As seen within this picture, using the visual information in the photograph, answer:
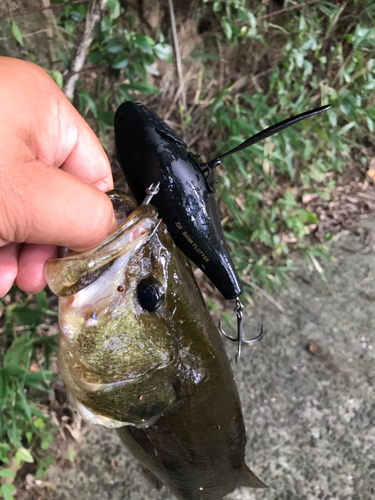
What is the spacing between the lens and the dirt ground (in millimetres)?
2340

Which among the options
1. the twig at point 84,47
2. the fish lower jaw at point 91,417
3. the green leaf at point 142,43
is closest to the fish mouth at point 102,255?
the fish lower jaw at point 91,417

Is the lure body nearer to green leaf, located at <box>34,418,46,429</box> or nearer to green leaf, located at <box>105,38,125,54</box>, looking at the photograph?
green leaf, located at <box>105,38,125,54</box>

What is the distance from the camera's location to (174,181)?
1.11m

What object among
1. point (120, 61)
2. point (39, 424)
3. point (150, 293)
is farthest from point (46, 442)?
point (120, 61)

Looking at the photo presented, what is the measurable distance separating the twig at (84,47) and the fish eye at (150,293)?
1.44 meters

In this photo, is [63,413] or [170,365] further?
[63,413]

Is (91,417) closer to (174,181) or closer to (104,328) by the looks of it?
(104,328)

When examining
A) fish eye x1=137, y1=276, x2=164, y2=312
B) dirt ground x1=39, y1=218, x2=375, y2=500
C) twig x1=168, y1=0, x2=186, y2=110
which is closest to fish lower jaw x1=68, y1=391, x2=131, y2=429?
fish eye x1=137, y1=276, x2=164, y2=312

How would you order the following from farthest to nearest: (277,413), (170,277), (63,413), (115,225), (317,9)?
(317,9), (277,413), (63,413), (170,277), (115,225)

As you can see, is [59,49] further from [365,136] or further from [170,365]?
[365,136]

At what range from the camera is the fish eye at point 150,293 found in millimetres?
1113

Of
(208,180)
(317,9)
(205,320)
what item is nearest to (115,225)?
(208,180)

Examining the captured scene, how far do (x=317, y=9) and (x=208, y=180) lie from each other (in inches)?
119

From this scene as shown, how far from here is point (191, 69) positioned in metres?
3.01
